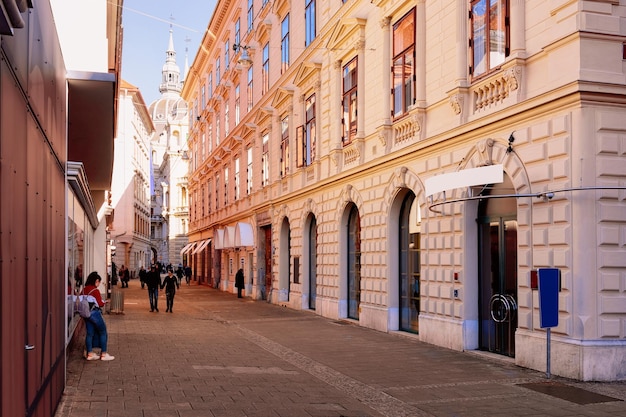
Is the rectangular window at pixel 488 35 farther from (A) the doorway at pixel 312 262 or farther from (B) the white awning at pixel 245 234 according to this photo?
(B) the white awning at pixel 245 234

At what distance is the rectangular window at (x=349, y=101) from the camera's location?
20328 mm

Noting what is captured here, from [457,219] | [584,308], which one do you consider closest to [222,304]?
[457,219]

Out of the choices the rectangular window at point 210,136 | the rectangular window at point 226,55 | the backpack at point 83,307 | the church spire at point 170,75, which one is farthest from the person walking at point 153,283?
the church spire at point 170,75

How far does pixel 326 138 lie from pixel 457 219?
904cm

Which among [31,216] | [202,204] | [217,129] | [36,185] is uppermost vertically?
[217,129]

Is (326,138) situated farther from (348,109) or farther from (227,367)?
(227,367)

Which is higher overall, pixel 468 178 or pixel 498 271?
pixel 468 178

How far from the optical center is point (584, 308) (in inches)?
421

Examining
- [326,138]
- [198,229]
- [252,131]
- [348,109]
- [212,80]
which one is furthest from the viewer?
[198,229]

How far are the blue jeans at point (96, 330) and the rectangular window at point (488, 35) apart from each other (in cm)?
833

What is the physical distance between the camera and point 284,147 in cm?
2839

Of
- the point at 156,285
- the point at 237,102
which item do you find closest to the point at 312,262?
the point at 156,285

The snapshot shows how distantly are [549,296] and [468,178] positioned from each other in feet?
8.64

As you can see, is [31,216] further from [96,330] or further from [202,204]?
[202,204]
